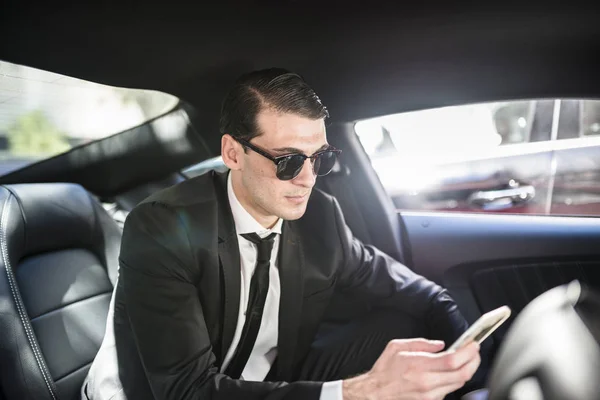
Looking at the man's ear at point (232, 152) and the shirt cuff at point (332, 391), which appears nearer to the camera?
the shirt cuff at point (332, 391)

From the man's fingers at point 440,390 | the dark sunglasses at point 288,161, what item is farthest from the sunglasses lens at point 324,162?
the man's fingers at point 440,390

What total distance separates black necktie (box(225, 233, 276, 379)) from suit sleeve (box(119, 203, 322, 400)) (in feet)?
0.54

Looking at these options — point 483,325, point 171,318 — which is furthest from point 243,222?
point 483,325

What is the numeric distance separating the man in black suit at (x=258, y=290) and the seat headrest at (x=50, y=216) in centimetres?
32

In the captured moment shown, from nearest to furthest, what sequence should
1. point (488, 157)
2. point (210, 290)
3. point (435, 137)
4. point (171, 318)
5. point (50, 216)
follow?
point (171, 318)
point (210, 290)
point (50, 216)
point (435, 137)
point (488, 157)

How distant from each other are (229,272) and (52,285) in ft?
1.75

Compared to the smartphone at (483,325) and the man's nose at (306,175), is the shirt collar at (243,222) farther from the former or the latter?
the smartphone at (483,325)

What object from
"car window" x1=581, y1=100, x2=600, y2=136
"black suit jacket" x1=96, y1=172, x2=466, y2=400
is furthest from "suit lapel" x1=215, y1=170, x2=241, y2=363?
"car window" x1=581, y1=100, x2=600, y2=136

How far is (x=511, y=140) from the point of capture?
213 cm

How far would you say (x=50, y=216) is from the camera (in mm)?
1610

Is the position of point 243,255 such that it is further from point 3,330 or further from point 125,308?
point 3,330

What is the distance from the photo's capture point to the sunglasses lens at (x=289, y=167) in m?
1.34

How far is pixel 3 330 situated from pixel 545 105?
1.68 m

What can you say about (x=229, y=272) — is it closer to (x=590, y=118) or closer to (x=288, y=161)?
(x=288, y=161)
